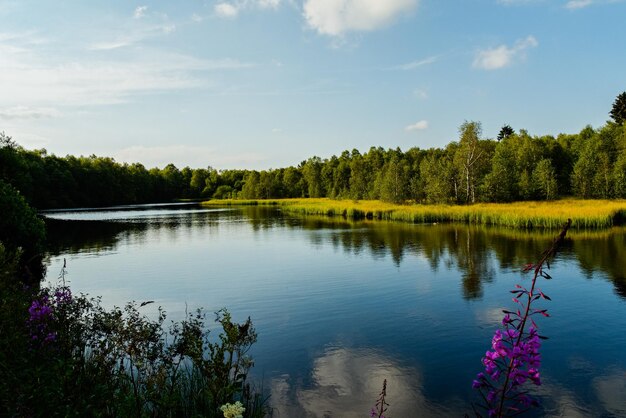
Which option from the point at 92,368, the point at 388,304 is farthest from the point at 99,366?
the point at 388,304

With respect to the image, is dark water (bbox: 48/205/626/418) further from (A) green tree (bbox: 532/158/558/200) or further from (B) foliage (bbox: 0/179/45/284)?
(A) green tree (bbox: 532/158/558/200)

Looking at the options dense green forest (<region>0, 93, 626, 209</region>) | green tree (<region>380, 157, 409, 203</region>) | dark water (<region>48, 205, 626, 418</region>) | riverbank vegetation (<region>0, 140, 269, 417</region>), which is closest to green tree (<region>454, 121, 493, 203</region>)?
dense green forest (<region>0, 93, 626, 209</region>)

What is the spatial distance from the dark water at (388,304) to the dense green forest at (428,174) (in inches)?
904

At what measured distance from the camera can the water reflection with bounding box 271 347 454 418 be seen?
9.30 m

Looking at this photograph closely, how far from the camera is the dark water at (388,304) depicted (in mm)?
10156

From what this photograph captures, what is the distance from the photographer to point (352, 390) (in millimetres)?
10211

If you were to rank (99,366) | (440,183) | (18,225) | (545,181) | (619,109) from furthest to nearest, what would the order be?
(619,109)
(545,181)
(440,183)
(18,225)
(99,366)

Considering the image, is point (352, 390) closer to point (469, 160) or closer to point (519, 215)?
point (519, 215)

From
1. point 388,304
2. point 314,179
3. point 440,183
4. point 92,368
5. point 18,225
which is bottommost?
point 388,304

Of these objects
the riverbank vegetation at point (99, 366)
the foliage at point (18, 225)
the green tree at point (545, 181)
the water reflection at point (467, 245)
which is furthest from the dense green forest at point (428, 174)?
the riverbank vegetation at point (99, 366)

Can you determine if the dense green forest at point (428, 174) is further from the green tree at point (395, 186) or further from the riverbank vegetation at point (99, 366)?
the riverbank vegetation at point (99, 366)

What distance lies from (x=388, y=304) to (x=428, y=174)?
5753 cm

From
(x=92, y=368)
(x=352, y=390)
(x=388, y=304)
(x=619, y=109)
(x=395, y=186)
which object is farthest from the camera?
(x=619, y=109)

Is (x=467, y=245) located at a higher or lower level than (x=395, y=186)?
lower
